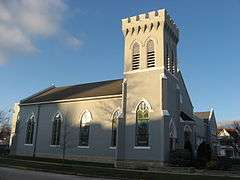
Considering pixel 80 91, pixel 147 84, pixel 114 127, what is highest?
pixel 80 91

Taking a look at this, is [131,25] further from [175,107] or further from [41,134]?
[41,134]

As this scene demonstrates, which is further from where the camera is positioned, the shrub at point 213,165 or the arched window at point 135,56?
the arched window at point 135,56

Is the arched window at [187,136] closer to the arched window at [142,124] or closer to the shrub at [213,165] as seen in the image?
the arched window at [142,124]

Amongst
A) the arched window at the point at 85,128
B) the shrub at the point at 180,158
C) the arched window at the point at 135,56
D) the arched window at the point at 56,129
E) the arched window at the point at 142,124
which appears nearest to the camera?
the shrub at the point at 180,158

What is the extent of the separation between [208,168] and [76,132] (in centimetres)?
1909

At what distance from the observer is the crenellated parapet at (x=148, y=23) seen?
118ft

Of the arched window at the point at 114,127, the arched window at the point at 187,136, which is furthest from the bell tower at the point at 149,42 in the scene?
the arched window at the point at 187,136

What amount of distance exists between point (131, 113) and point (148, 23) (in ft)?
33.6

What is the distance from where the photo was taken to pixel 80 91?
155ft

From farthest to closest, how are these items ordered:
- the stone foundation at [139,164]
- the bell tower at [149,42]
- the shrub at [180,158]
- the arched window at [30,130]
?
the arched window at [30,130]
the bell tower at [149,42]
the stone foundation at [139,164]
the shrub at [180,158]

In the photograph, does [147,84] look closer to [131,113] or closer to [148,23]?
[131,113]

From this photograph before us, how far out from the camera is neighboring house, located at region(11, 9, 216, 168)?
33.8m

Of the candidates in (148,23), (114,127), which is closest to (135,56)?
(148,23)

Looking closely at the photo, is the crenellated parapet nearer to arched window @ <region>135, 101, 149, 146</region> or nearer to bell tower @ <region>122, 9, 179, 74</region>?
bell tower @ <region>122, 9, 179, 74</region>
